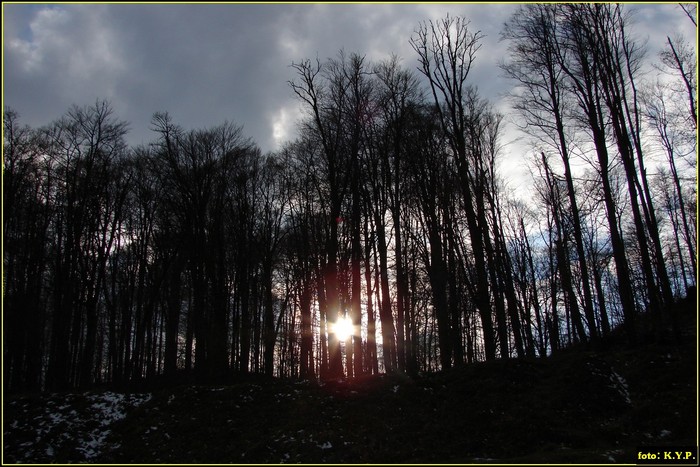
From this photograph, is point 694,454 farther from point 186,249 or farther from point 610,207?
point 186,249

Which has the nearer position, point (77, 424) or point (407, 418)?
point (407, 418)

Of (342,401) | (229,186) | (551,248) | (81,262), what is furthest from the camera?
(551,248)

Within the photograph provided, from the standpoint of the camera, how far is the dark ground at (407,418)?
31.0 feet

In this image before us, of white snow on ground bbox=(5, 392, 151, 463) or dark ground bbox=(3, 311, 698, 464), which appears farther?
white snow on ground bbox=(5, 392, 151, 463)

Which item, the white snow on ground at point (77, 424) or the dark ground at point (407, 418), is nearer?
the dark ground at point (407, 418)

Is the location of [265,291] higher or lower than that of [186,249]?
lower

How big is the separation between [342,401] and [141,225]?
19.4m

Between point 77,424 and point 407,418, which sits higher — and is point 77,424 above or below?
above

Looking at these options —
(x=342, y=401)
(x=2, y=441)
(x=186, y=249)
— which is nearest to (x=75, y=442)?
(x=2, y=441)

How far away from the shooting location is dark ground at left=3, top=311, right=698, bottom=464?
9.45 meters

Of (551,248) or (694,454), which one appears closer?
(694,454)

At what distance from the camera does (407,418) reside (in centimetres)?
1141

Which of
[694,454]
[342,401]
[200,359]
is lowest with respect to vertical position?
[694,454]

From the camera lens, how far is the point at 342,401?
506 inches
